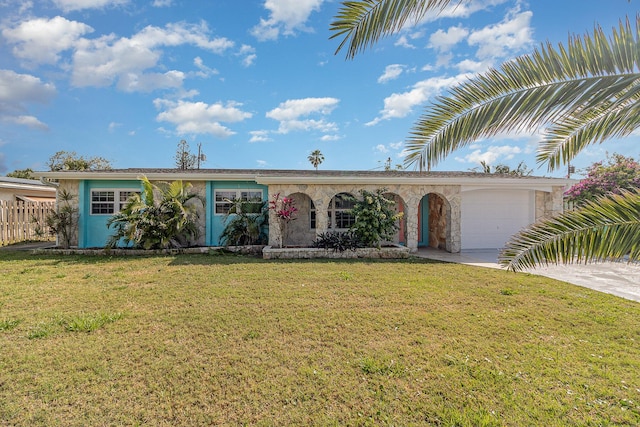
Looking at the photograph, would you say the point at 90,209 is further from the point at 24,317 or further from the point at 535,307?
the point at 535,307

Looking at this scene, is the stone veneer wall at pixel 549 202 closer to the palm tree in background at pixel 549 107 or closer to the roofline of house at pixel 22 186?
the palm tree in background at pixel 549 107

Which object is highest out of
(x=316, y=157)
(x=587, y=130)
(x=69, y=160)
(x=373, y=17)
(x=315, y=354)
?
(x=316, y=157)

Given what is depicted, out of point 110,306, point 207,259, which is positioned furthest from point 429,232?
point 110,306

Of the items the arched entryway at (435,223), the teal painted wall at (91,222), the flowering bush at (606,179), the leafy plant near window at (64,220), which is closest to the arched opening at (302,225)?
the arched entryway at (435,223)

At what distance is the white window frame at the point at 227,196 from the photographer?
13.0m

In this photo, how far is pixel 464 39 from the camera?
4.58 m

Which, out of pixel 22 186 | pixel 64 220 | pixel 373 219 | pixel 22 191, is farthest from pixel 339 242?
pixel 22 191

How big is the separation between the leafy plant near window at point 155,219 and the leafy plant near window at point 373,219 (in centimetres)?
682

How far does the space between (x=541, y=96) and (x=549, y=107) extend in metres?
0.15

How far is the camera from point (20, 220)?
48.5 feet

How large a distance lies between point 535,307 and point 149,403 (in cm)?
666

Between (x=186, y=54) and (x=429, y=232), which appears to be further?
(x=429, y=232)

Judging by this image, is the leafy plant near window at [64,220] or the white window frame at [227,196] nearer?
the leafy plant near window at [64,220]

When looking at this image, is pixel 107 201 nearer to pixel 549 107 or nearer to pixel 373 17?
pixel 373 17
